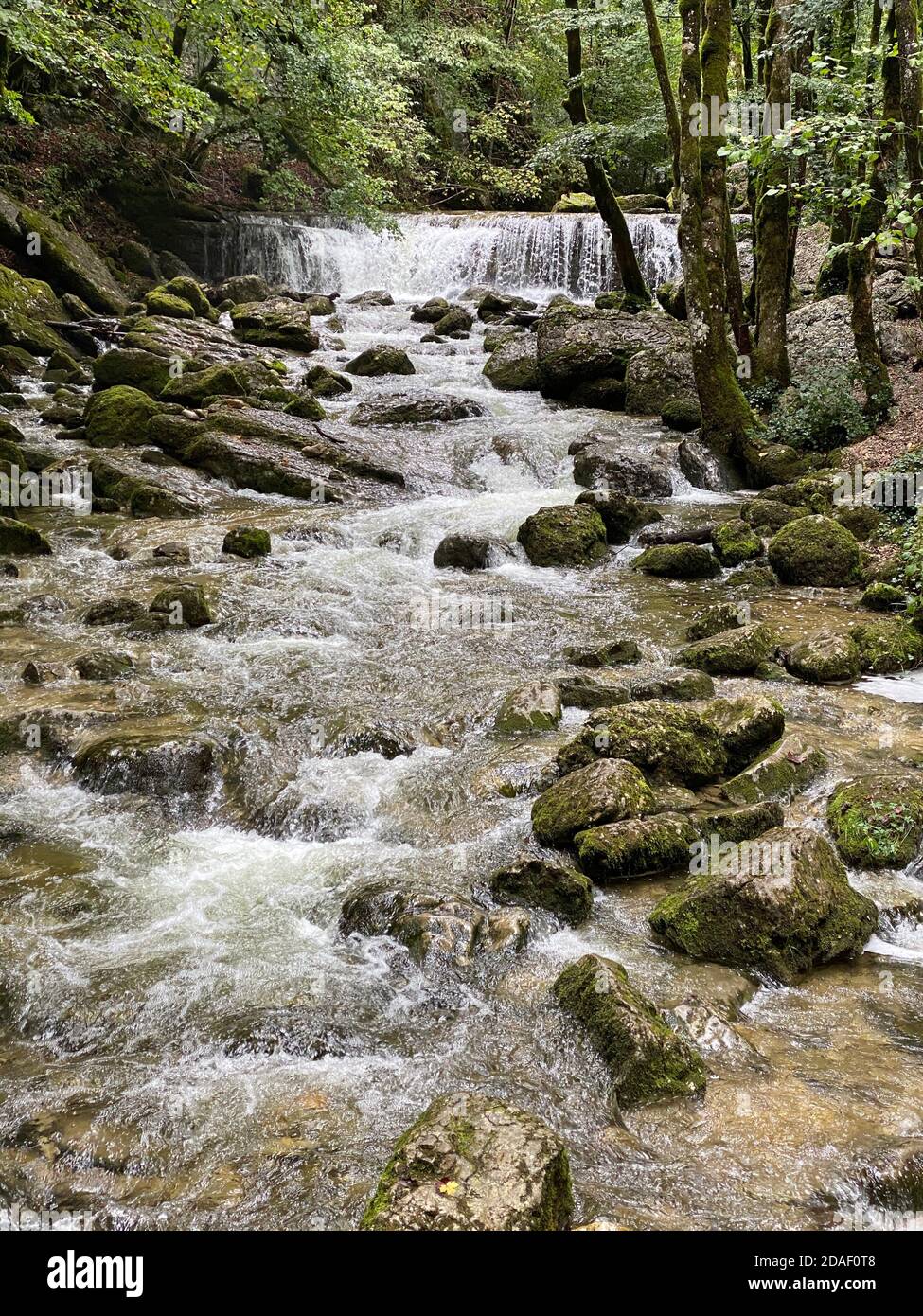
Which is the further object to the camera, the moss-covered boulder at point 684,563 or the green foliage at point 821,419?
the green foliage at point 821,419

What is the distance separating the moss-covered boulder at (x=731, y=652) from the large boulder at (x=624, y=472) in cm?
560

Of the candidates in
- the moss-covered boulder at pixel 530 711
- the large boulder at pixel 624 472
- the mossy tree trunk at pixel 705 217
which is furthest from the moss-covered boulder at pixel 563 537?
the moss-covered boulder at pixel 530 711

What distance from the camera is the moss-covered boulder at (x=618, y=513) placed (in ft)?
39.9

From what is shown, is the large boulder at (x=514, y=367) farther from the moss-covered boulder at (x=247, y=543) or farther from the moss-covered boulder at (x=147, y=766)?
the moss-covered boulder at (x=147, y=766)

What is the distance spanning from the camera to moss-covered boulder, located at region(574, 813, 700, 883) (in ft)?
17.4

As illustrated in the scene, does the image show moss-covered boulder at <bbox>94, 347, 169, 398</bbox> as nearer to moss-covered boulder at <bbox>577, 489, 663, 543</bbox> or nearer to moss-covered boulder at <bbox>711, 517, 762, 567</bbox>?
moss-covered boulder at <bbox>577, 489, 663, 543</bbox>

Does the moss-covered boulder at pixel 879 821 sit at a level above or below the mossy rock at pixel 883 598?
below

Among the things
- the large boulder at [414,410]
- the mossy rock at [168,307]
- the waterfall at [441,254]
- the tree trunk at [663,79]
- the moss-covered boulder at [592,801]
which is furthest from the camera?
the waterfall at [441,254]

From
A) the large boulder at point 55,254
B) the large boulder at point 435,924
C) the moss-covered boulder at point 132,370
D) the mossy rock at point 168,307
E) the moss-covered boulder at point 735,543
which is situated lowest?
the large boulder at point 435,924

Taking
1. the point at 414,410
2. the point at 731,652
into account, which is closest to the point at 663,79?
the point at 414,410

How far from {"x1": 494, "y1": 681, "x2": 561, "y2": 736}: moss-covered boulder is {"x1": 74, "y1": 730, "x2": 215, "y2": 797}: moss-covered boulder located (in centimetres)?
230

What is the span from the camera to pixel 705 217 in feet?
42.3

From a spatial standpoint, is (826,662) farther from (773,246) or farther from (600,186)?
(600,186)

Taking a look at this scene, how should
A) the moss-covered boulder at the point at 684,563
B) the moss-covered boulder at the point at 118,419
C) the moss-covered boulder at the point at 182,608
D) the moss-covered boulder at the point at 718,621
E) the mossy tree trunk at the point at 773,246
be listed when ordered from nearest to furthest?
the moss-covered boulder at the point at 718,621
the moss-covered boulder at the point at 182,608
the moss-covered boulder at the point at 684,563
the mossy tree trunk at the point at 773,246
the moss-covered boulder at the point at 118,419
